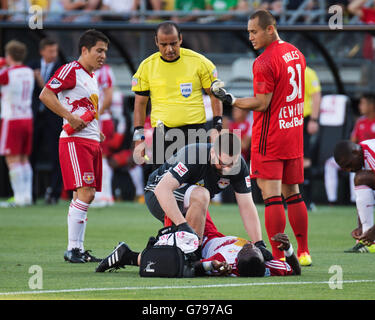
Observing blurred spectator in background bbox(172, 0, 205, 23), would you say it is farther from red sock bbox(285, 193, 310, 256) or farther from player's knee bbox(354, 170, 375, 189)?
red sock bbox(285, 193, 310, 256)

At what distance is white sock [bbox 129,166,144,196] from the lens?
1681 cm

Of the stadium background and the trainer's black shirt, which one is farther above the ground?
the stadium background

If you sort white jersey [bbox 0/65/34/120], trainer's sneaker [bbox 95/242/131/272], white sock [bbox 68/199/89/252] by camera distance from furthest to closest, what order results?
white jersey [bbox 0/65/34/120], white sock [bbox 68/199/89/252], trainer's sneaker [bbox 95/242/131/272]

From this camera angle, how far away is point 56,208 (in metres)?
14.7

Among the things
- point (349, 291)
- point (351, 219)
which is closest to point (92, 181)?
point (349, 291)

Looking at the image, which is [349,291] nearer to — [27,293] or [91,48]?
[27,293]

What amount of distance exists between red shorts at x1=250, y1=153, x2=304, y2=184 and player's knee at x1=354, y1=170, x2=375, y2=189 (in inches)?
33.1

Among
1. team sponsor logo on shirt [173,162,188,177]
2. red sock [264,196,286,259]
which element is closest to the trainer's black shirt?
team sponsor logo on shirt [173,162,188,177]

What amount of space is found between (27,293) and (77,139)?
2788 millimetres

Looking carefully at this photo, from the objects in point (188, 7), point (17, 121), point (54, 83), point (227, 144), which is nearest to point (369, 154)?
point (227, 144)

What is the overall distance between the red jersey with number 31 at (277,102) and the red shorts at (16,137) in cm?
777

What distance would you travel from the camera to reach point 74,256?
8062 mm

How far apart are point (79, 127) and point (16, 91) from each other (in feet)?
21.9

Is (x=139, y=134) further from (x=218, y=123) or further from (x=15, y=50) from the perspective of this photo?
(x=15, y=50)
